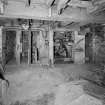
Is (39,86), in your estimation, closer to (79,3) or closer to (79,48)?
(79,3)

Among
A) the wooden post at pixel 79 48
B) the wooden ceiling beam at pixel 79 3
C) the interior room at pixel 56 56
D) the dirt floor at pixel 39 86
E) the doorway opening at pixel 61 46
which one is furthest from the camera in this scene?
the doorway opening at pixel 61 46

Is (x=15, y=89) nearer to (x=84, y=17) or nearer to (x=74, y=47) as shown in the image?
(x=84, y=17)

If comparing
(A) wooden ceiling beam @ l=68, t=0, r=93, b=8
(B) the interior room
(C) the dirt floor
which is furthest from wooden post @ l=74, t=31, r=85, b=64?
(A) wooden ceiling beam @ l=68, t=0, r=93, b=8

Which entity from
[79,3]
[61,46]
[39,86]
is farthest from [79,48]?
[79,3]

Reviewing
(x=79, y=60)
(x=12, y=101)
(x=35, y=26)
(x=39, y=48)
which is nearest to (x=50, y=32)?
(x=35, y=26)


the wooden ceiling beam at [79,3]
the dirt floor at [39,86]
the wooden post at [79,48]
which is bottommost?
the dirt floor at [39,86]

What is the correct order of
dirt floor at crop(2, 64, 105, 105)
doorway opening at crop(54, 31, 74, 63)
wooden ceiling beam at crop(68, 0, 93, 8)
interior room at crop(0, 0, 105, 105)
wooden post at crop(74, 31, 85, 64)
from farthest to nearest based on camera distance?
1. doorway opening at crop(54, 31, 74, 63)
2. wooden post at crop(74, 31, 85, 64)
3. dirt floor at crop(2, 64, 105, 105)
4. interior room at crop(0, 0, 105, 105)
5. wooden ceiling beam at crop(68, 0, 93, 8)

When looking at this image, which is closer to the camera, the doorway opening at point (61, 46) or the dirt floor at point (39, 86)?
the dirt floor at point (39, 86)

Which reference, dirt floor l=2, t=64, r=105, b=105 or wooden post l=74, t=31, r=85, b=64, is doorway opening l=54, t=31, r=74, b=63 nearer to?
wooden post l=74, t=31, r=85, b=64

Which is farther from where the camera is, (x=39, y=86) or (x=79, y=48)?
(x=79, y=48)

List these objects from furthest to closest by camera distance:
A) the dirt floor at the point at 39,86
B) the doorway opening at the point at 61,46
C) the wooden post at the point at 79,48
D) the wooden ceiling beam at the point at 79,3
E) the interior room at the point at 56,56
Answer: the doorway opening at the point at 61,46
the wooden post at the point at 79,48
the dirt floor at the point at 39,86
the interior room at the point at 56,56
the wooden ceiling beam at the point at 79,3

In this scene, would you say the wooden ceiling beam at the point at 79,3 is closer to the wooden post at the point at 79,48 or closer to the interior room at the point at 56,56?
the interior room at the point at 56,56

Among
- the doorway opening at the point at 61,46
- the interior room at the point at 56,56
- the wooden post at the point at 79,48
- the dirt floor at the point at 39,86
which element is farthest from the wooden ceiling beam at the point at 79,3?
the doorway opening at the point at 61,46

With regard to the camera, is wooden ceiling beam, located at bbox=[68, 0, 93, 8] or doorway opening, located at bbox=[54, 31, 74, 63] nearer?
wooden ceiling beam, located at bbox=[68, 0, 93, 8]
